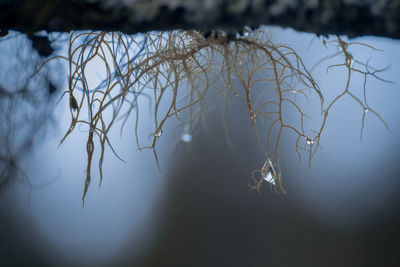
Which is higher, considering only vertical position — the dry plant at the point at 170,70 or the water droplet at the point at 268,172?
the dry plant at the point at 170,70

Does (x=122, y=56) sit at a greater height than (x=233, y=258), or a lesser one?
greater

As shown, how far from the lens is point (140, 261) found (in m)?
1.03

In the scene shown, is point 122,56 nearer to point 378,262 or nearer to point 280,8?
point 280,8

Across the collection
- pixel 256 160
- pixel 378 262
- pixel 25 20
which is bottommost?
pixel 378 262

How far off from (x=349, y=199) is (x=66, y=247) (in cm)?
86

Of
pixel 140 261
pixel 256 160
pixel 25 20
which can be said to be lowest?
pixel 140 261

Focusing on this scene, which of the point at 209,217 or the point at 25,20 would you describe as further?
the point at 209,217

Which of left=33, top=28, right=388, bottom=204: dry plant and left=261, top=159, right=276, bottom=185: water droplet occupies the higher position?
left=33, top=28, right=388, bottom=204: dry plant

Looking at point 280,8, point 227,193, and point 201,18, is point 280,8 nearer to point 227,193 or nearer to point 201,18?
point 201,18

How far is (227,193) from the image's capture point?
0.95m

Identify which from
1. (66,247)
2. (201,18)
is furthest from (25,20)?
(66,247)

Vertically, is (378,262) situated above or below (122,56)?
below

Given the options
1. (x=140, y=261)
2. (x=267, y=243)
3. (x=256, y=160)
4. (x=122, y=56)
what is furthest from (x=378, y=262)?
(x=122, y=56)

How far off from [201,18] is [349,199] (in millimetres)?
1026
